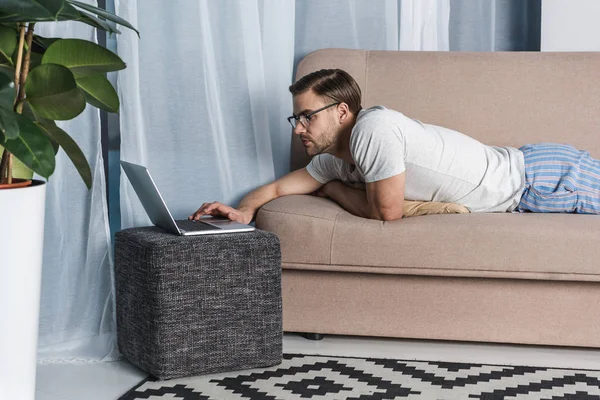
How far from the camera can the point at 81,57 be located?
5.95 ft

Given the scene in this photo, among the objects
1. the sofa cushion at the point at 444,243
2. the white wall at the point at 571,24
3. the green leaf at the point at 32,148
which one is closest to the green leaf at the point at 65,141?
the green leaf at the point at 32,148

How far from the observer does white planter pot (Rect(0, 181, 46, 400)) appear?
170 cm

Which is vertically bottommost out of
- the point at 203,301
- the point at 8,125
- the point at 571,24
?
the point at 203,301

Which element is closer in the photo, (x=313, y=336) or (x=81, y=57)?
(x=81, y=57)

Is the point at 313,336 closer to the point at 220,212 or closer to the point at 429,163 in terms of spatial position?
the point at 220,212

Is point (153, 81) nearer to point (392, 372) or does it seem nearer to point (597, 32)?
point (392, 372)

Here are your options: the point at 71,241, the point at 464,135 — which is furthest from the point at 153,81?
the point at 464,135

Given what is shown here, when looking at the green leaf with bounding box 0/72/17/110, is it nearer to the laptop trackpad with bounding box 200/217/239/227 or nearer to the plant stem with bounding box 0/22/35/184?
the plant stem with bounding box 0/22/35/184

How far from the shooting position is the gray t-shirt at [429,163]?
237cm

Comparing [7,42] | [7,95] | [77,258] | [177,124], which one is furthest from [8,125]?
[177,124]

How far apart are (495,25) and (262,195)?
152 cm

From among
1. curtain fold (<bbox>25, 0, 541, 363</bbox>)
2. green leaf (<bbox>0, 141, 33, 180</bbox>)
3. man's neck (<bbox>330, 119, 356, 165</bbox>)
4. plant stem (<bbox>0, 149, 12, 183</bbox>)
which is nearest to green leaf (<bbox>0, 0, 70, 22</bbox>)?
plant stem (<bbox>0, 149, 12, 183</bbox>)

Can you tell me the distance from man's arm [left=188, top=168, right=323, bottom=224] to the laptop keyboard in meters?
Result: 0.07

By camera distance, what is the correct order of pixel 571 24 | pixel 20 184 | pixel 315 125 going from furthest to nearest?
pixel 571 24 < pixel 315 125 < pixel 20 184
